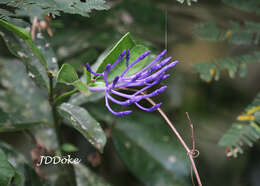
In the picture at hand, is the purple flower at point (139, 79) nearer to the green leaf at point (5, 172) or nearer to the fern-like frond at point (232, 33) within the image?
the green leaf at point (5, 172)

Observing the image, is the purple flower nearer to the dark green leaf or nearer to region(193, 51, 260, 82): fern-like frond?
the dark green leaf

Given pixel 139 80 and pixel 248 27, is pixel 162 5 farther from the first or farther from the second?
pixel 139 80

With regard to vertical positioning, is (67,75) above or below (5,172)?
above

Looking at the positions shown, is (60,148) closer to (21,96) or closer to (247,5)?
(21,96)

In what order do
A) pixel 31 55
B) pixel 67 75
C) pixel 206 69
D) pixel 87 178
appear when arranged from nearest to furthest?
1. pixel 67 75
2. pixel 31 55
3. pixel 206 69
4. pixel 87 178

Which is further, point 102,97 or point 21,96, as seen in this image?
point 21,96

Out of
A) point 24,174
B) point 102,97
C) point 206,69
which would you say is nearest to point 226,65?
point 206,69

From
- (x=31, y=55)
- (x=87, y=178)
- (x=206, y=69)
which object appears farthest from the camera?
(x=87, y=178)
